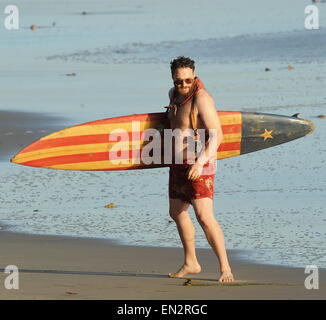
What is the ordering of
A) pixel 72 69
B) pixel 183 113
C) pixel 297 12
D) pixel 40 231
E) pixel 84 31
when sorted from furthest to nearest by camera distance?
1. pixel 297 12
2. pixel 84 31
3. pixel 72 69
4. pixel 40 231
5. pixel 183 113

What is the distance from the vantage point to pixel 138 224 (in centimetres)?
893

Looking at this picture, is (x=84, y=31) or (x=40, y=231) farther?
(x=84, y=31)

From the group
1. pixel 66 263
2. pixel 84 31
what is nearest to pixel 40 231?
pixel 66 263

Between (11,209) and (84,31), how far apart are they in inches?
730

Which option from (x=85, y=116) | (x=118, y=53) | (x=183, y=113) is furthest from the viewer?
(x=118, y=53)

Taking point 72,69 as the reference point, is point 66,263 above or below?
below

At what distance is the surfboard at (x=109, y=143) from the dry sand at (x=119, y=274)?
63 centimetres

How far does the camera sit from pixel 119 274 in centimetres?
736

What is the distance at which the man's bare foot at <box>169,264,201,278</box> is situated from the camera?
727 centimetres

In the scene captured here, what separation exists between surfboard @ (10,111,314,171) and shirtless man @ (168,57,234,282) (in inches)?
30.9

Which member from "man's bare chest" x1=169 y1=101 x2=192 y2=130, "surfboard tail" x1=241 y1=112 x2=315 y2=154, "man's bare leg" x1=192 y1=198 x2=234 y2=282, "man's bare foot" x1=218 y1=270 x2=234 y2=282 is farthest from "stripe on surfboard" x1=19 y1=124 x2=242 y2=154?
"man's bare foot" x1=218 y1=270 x2=234 y2=282

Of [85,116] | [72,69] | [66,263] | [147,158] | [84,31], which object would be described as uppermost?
[84,31]

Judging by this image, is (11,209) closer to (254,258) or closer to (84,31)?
(254,258)

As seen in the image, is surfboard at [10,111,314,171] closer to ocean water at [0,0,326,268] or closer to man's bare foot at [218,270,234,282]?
ocean water at [0,0,326,268]
